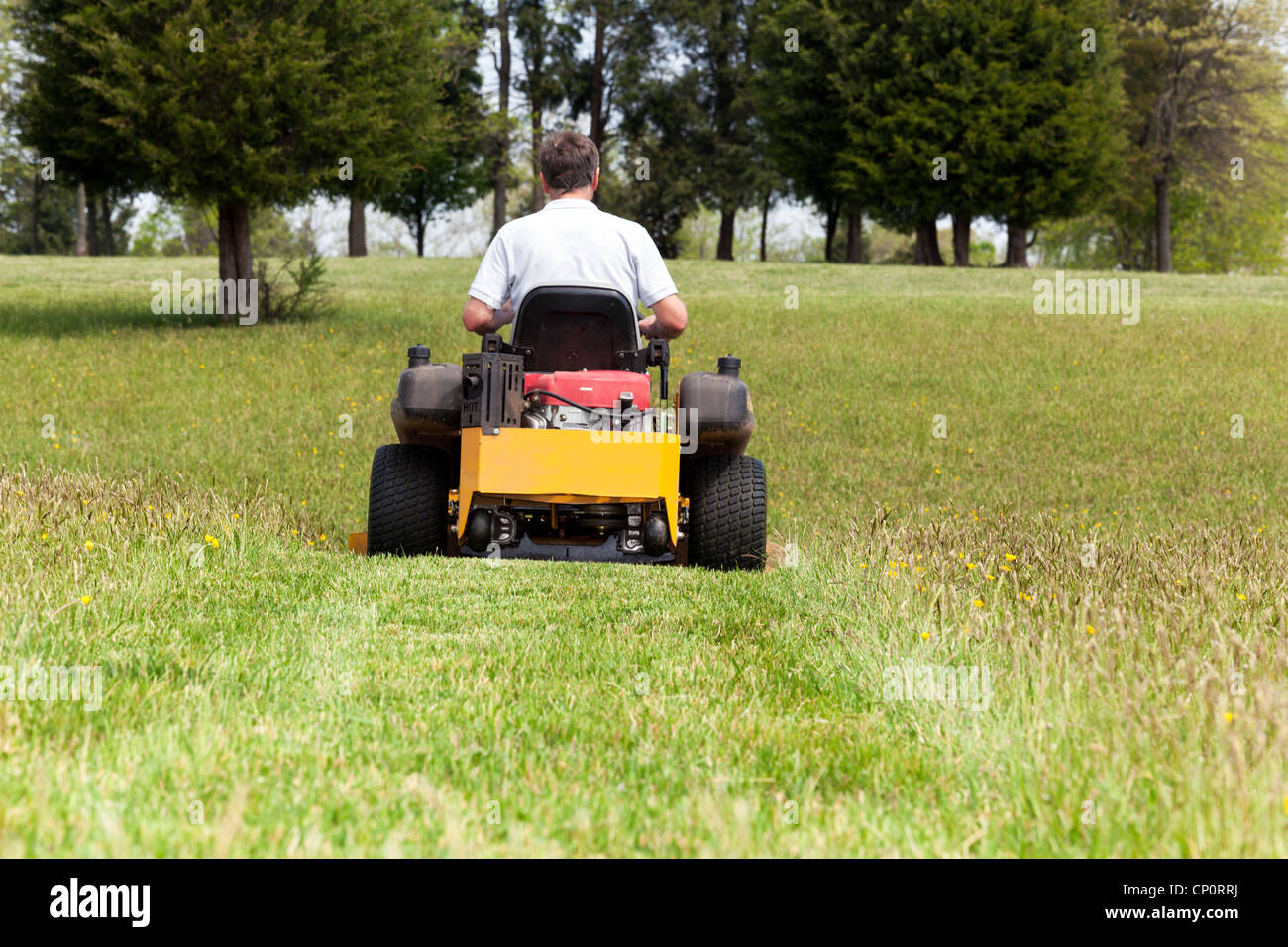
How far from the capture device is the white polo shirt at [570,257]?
218 inches

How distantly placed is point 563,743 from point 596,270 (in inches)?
120

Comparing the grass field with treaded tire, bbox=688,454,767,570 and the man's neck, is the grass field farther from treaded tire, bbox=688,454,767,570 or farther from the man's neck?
the man's neck

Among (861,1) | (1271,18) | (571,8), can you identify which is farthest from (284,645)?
(1271,18)


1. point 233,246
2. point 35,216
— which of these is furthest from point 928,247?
point 35,216

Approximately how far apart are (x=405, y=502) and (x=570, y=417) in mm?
1117

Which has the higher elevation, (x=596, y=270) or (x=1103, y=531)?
(x=596, y=270)

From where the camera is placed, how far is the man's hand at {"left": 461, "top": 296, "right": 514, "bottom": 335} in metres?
5.58

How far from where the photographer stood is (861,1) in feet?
134

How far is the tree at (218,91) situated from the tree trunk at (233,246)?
1.02 metres

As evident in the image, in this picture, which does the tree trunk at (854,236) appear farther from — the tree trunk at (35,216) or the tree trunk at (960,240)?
the tree trunk at (35,216)

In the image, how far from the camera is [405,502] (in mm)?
6027

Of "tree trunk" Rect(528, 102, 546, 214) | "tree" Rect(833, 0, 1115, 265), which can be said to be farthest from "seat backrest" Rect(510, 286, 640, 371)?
"tree trunk" Rect(528, 102, 546, 214)

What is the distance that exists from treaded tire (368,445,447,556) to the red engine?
0.86m
